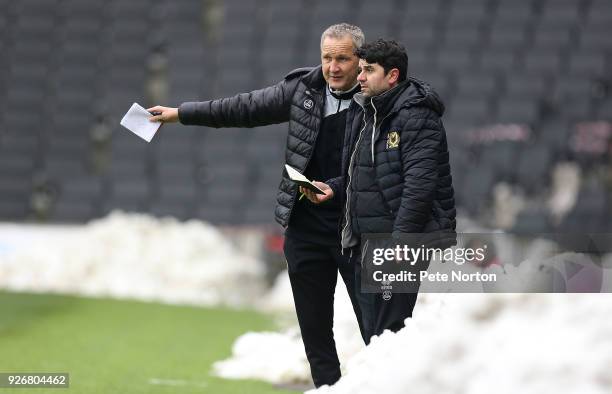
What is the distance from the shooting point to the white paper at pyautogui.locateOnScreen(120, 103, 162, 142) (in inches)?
226

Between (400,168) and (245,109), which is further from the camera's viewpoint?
(245,109)

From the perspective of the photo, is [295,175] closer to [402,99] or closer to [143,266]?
[402,99]

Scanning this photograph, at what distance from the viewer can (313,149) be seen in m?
5.58

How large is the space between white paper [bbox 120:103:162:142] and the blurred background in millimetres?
7692

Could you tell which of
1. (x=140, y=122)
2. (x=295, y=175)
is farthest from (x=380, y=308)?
Answer: (x=140, y=122)

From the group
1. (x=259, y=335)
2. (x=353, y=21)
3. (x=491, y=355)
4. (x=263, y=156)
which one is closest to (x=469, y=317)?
(x=491, y=355)

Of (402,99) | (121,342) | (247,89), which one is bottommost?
(121,342)

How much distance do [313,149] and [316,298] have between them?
73cm

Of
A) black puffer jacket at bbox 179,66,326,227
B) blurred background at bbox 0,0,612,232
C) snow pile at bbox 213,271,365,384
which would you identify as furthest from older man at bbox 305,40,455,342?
blurred background at bbox 0,0,612,232

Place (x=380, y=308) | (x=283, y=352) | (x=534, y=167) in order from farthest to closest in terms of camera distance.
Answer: (x=534, y=167)
(x=283, y=352)
(x=380, y=308)

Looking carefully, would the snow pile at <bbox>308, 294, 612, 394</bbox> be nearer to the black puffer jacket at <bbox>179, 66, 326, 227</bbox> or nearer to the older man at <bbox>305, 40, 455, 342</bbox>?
the older man at <bbox>305, 40, 455, 342</bbox>

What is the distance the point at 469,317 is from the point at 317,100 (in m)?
1.94

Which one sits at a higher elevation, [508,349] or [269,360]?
[508,349]

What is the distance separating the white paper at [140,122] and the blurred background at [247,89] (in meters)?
7.69
